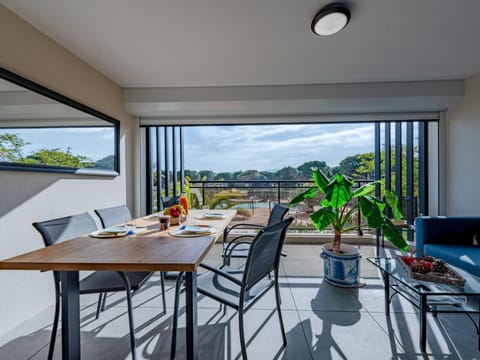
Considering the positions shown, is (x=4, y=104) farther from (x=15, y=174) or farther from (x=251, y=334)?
(x=251, y=334)

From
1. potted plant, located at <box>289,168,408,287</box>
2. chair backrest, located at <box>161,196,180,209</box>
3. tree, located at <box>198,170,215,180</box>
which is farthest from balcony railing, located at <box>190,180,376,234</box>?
potted plant, located at <box>289,168,408,287</box>

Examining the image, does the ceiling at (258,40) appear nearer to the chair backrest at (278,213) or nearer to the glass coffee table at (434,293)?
the chair backrest at (278,213)

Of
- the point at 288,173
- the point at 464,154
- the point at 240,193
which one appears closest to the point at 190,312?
the point at 240,193

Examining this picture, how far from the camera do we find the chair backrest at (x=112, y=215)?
1.98 meters

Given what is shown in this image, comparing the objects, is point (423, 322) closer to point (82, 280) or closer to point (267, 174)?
point (82, 280)

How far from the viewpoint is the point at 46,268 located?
3.30 ft

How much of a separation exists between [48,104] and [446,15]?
348 centimetres

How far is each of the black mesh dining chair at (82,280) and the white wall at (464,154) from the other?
12.8 ft

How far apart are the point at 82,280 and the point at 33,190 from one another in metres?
0.91

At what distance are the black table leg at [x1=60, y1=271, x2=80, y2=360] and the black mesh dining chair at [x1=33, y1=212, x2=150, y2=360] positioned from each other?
228 mm

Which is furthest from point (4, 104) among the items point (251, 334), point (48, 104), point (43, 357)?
point (251, 334)

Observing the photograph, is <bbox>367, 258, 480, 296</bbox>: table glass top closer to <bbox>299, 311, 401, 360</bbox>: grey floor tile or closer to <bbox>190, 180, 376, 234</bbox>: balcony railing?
<bbox>299, 311, 401, 360</bbox>: grey floor tile

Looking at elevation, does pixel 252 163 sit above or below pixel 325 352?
above

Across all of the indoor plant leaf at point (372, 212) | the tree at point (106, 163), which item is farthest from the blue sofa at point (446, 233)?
the tree at point (106, 163)
